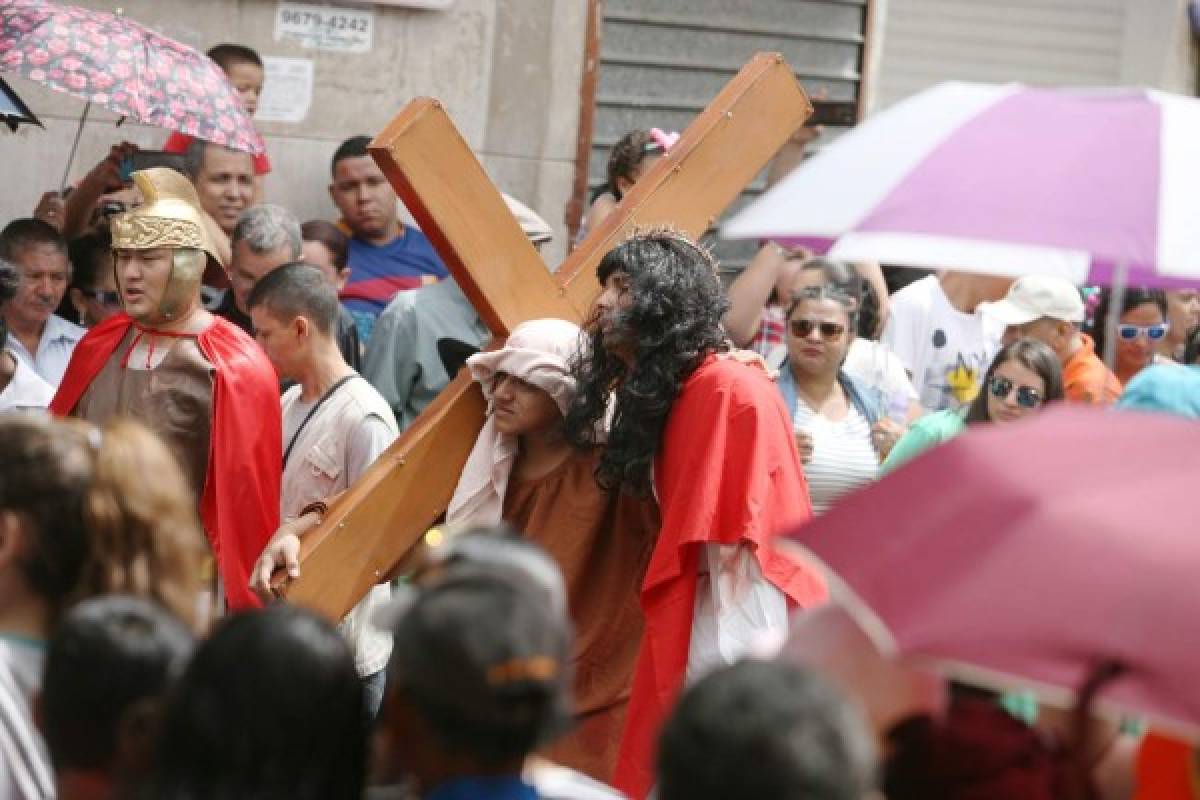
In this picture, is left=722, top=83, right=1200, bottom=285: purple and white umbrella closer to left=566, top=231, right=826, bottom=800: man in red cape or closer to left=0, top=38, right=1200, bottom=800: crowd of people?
left=0, top=38, right=1200, bottom=800: crowd of people

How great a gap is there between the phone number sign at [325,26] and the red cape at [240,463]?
9.87 ft

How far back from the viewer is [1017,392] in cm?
691

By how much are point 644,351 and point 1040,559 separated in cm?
273

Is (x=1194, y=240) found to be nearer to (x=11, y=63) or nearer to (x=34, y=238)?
(x=11, y=63)

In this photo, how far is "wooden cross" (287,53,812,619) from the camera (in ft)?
19.0

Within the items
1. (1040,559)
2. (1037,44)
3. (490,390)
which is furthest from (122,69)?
(1037,44)

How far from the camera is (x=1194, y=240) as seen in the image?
378 centimetres

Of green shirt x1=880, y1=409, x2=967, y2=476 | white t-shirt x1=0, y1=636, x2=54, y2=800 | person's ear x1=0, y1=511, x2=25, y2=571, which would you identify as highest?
person's ear x1=0, y1=511, x2=25, y2=571

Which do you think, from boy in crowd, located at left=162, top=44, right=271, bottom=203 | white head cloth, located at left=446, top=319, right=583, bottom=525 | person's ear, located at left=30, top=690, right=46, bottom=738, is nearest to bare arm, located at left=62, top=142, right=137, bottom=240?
boy in crowd, located at left=162, top=44, right=271, bottom=203

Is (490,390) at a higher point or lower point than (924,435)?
higher

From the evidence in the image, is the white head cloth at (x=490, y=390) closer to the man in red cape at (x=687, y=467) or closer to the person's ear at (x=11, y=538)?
the man in red cape at (x=687, y=467)

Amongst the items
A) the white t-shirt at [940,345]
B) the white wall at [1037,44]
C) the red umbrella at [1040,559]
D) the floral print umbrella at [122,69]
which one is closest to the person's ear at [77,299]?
the floral print umbrella at [122,69]

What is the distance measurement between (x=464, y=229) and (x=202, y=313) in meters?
0.97

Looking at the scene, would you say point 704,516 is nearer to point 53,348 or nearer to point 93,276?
point 53,348
